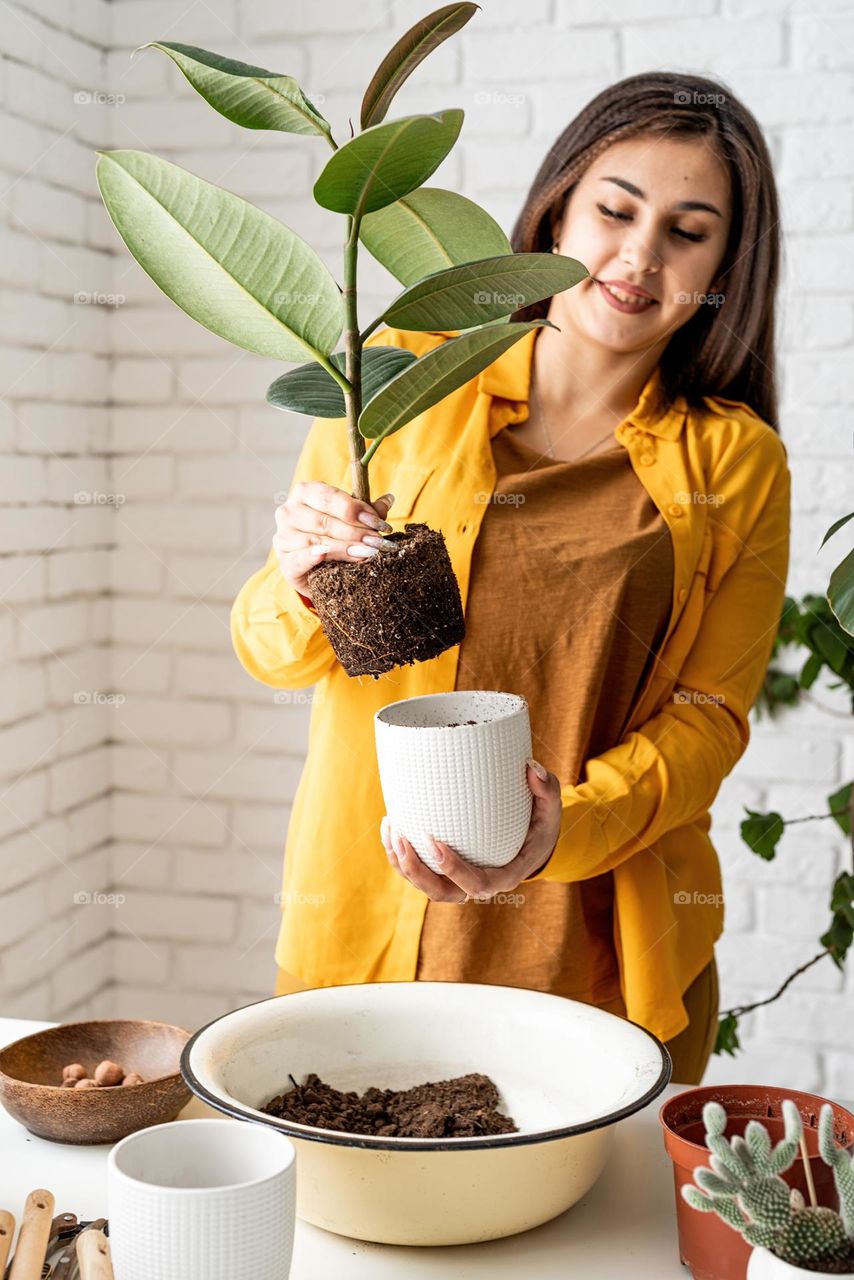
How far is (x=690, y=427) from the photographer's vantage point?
1.57 meters

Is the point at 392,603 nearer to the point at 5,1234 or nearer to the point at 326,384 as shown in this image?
the point at 326,384

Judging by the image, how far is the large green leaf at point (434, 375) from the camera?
37.2 inches

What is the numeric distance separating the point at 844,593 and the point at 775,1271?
0.58 metres

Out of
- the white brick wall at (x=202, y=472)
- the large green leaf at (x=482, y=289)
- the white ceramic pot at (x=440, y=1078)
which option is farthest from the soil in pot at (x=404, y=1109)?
the white brick wall at (x=202, y=472)

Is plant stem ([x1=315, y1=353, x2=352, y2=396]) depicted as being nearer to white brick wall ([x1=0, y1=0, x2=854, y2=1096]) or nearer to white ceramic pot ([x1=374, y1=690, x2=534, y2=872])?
white ceramic pot ([x1=374, y1=690, x2=534, y2=872])

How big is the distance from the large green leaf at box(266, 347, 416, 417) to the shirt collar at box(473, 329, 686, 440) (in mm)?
436

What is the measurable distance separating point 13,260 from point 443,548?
145 cm

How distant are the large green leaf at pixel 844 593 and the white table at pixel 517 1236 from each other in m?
0.47

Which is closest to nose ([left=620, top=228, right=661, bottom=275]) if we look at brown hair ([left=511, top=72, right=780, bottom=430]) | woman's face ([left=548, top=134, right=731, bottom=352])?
woman's face ([left=548, top=134, right=731, bottom=352])

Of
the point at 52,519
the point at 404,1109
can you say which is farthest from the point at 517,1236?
the point at 52,519

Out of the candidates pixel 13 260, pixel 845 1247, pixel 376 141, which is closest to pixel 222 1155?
pixel 845 1247

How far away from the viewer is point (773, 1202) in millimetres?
732

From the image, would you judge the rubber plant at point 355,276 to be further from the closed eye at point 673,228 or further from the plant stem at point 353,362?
the closed eye at point 673,228

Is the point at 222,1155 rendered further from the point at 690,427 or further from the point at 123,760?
the point at 123,760
